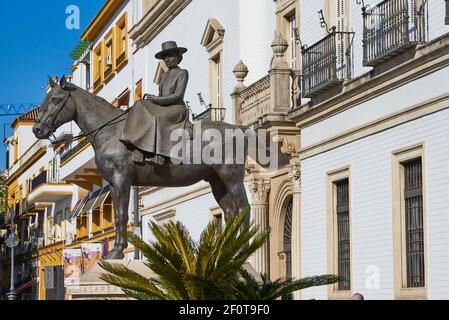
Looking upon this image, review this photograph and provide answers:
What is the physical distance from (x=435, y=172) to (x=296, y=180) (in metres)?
7.31

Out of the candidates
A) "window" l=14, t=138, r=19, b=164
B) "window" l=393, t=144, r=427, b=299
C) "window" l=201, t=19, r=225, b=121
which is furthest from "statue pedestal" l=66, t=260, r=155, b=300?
"window" l=14, t=138, r=19, b=164

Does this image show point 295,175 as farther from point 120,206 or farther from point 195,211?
point 120,206

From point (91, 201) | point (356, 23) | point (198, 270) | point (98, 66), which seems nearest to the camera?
point (198, 270)

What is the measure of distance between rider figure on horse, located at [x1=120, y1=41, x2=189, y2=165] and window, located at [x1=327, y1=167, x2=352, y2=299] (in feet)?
23.2

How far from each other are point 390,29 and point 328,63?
3269 millimetres

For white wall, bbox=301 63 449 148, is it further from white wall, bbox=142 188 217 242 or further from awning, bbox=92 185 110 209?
awning, bbox=92 185 110 209

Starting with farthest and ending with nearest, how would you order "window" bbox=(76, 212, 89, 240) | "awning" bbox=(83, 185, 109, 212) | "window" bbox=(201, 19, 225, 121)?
"window" bbox=(76, 212, 89, 240) < "awning" bbox=(83, 185, 109, 212) < "window" bbox=(201, 19, 225, 121)

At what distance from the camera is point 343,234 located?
23.7 metres

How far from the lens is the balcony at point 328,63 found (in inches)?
919

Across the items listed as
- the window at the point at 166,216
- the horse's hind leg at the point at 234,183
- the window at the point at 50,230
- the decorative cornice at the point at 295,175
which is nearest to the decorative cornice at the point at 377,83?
the decorative cornice at the point at 295,175

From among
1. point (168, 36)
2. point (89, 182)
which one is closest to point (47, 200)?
point (89, 182)

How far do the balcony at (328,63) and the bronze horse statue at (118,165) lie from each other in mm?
6691

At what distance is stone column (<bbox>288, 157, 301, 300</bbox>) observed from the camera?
85.8 feet

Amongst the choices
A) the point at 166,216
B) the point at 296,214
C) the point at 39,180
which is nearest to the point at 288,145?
the point at 296,214
